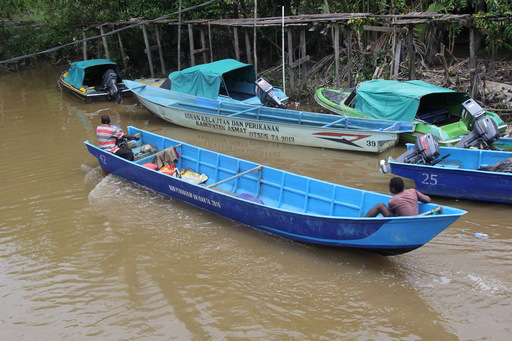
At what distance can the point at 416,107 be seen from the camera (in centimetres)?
1104

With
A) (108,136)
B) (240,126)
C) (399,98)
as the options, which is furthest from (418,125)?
(108,136)

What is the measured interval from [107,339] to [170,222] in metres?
3.04

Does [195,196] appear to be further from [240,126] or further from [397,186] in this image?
[240,126]

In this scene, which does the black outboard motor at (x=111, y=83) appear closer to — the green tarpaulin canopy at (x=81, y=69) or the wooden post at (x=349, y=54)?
the green tarpaulin canopy at (x=81, y=69)

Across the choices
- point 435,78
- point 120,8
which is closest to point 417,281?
point 435,78

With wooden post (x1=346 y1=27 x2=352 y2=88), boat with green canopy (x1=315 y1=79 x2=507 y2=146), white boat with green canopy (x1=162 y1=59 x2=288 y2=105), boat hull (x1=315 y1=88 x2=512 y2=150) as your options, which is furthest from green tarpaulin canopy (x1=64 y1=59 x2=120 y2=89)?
boat with green canopy (x1=315 y1=79 x2=507 y2=146)

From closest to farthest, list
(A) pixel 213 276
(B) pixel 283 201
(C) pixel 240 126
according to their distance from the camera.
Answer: (A) pixel 213 276, (B) pixel 283 201, (C) pixel 240 126

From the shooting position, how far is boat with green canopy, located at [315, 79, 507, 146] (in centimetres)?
1088

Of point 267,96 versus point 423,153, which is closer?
point 423,153

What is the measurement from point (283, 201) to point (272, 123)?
4017 mm

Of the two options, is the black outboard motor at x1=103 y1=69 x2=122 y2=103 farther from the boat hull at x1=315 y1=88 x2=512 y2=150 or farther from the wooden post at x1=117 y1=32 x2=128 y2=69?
the boat hull at x1=315 y1=88 x2=512 y2=150

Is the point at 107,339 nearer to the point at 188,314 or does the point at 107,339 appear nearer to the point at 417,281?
the point at 188,314

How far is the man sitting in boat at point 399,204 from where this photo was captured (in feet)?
21.4

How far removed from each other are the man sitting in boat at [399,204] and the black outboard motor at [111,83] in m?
12.7
